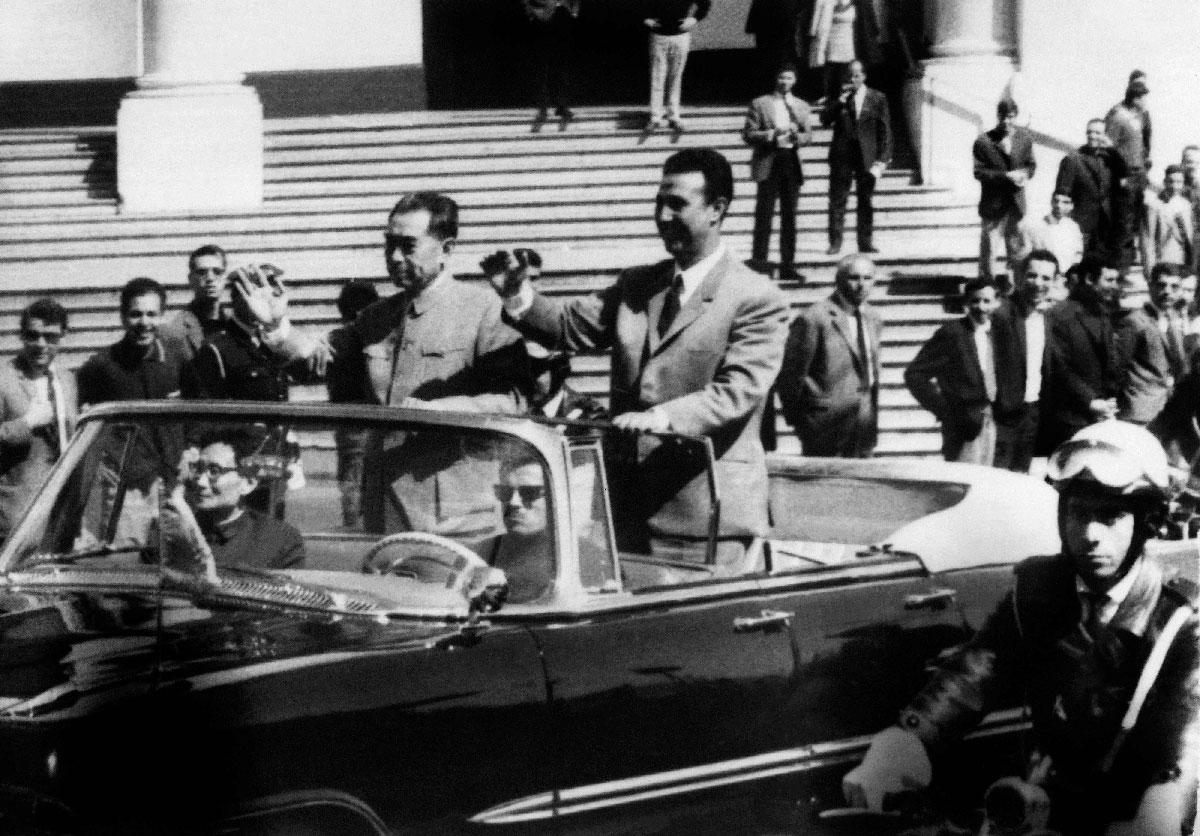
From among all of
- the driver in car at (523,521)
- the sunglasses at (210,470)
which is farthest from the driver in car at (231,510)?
the driver in car at (523,521)

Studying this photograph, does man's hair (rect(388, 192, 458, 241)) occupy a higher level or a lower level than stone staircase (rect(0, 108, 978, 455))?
higher

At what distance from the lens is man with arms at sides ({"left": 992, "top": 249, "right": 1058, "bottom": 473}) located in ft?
36.9

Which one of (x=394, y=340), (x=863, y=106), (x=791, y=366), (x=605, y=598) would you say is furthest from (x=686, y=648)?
(x=863, y=106)

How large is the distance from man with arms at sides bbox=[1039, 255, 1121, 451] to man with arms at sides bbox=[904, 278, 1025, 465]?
208mm

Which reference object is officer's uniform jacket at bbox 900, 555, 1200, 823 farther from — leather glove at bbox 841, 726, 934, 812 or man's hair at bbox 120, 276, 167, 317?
man's hair at bbox 120, 276, 167, 317

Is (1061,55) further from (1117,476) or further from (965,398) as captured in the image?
(1117,476)

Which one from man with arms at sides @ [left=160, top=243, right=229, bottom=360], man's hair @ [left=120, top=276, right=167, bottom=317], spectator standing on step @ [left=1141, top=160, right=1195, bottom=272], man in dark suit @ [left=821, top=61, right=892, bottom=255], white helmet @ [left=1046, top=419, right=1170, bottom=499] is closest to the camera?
white helmet @ [left=1046, top=419, right=1170, bottom=499]

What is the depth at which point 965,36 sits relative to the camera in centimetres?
2072

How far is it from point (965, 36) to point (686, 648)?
53.5 feet

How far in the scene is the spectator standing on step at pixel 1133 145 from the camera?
17.1m

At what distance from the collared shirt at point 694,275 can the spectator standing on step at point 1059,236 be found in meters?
9.67

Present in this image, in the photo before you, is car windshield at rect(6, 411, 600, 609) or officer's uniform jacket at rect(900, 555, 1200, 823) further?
car windshield at rect(6, 411, 600, 609)

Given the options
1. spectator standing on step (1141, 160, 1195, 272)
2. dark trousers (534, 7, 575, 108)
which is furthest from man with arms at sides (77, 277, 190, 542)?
dark trousers (534, 7, 575, 108)

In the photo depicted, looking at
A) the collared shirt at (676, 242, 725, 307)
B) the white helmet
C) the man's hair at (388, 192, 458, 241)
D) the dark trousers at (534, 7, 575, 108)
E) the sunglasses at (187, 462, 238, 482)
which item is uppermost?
the dark trousers at (534, 7, 575, 108)
